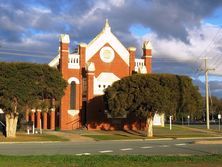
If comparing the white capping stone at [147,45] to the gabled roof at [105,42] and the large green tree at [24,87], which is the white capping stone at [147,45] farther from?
the large green tree at [24,87]

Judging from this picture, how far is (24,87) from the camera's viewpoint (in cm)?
4562

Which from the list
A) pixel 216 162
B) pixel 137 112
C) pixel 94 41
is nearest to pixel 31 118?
pixel 94 41

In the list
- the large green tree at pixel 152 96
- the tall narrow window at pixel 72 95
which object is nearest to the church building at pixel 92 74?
the tall narrow window at pixel 72 95

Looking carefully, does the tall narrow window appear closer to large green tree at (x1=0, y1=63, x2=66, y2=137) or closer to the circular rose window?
the circular rose window

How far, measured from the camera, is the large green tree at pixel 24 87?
45281mm

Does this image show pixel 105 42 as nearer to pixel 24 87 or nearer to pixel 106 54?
pixel 106 54

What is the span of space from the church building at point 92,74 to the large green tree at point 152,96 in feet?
26.2

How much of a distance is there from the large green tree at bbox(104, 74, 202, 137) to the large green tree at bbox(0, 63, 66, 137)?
26.6ft

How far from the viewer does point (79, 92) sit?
64562mm

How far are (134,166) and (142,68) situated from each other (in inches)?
1964

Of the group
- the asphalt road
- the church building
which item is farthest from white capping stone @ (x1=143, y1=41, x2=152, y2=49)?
the asphalt road

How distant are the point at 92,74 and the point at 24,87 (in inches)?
718

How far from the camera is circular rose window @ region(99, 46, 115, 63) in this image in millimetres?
66438

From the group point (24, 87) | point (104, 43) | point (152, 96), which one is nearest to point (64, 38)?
point (104, 43)
